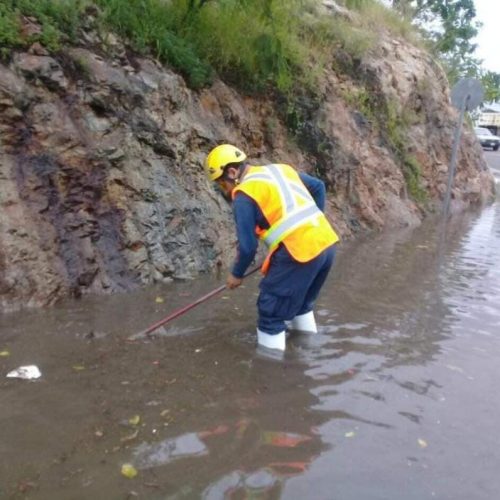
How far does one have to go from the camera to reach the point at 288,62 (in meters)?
9.79

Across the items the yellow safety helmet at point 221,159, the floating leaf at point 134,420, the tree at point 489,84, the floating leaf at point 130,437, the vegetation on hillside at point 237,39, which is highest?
the tree at point 489,84

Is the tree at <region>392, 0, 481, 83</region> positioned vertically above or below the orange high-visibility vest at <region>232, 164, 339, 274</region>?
above

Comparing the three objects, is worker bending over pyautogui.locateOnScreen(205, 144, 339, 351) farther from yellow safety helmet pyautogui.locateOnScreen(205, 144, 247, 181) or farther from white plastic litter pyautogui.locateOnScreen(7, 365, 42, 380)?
white plastic litter pyautogui.locateOnScreen(7, 365, 42, 380)

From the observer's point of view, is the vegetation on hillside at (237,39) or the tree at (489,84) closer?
the vegetation on hillside at (237,39)

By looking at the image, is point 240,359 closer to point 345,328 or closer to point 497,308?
point 345,328

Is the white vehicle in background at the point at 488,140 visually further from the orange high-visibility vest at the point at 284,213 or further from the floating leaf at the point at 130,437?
the floating leaf at the point at 130,437

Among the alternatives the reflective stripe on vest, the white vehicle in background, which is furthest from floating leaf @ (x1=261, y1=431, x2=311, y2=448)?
the white vehicle in background

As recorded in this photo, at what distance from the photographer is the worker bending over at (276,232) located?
452cm

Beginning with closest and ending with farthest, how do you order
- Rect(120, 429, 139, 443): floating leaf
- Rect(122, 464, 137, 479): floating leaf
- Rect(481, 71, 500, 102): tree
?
Rect(122, 464, 137, 479): floating leaf, Rect(120, 429, 139, 443): floating leaf, Rect(481, 71, 500, 102): tree

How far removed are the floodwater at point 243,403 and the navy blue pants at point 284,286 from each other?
0.97 ft

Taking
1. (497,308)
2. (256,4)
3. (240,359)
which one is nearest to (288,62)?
(256,4)

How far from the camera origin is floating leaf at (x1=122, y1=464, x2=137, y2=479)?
10.3 feet

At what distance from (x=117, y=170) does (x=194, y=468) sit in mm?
3767

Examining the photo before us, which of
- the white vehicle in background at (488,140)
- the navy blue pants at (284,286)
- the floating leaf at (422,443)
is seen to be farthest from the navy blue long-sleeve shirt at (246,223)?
the white vehicle in background at (488,140)
